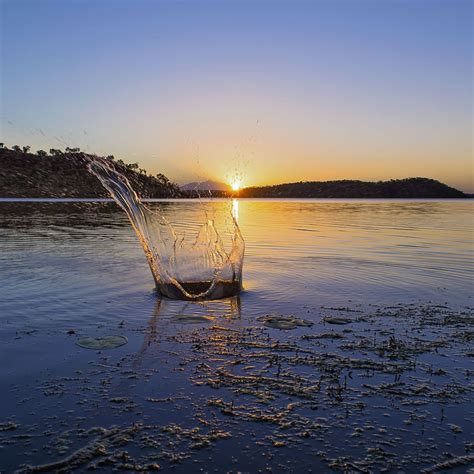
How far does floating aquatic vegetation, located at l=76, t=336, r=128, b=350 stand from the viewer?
33.6 feet

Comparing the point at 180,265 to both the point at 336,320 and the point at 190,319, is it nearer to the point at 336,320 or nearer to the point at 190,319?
the point at 190,319

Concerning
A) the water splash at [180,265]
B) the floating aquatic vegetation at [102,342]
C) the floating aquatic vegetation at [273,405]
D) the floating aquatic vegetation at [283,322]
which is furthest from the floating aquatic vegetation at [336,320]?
the floating aquatic vegetation at [102,342]

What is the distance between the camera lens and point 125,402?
756 centimetres

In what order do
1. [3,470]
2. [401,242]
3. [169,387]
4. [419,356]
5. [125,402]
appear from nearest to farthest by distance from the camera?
[3,470] < [125,402] < [169,387] < [419,356] < [401,242]

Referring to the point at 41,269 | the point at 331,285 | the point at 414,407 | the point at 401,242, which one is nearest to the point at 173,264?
the point at 41,269

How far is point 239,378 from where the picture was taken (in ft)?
28.0

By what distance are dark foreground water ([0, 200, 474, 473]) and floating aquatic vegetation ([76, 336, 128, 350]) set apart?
17 centimetres

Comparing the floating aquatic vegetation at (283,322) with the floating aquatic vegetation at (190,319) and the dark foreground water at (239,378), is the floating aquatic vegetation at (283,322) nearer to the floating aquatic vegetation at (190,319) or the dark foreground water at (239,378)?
the dark foreground water at (239,378)

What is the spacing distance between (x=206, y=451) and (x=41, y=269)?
1541 centimetres

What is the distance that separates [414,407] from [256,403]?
252cm

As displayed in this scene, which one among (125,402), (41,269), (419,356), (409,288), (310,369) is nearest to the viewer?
(125,402)

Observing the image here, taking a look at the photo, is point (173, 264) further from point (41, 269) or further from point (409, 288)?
point (409, 288)

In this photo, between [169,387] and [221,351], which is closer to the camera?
[169,387]

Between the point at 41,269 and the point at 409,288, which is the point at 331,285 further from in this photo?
the point at 41,269
